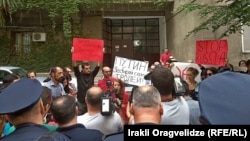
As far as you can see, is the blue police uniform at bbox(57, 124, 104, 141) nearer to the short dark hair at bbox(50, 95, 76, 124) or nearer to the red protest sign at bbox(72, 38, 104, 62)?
the short dark hair at bbox(50, 95, 76, 124)

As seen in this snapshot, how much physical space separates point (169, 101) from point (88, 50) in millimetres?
5700

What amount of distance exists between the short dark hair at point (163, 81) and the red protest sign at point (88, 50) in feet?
17.9

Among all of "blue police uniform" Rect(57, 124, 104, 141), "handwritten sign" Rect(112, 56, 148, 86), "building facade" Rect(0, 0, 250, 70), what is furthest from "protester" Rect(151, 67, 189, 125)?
"building facade" Rect(0, 0, 250, 70)

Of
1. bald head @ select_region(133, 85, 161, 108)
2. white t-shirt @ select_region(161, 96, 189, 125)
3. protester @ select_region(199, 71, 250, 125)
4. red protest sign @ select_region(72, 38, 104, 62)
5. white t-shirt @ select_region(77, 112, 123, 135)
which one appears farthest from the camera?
red protest sign @ select_region(72, 38, 104, 62)

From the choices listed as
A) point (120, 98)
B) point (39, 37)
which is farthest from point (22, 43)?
point (120, 98)

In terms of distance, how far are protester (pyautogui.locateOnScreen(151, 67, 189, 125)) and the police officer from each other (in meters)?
1.16

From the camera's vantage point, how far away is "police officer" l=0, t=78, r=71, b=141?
1.83 meters

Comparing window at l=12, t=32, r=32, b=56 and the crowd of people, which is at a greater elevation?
window at l=12, t=32, r=32, b=56

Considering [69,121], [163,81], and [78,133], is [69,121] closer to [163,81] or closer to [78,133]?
[78,133]

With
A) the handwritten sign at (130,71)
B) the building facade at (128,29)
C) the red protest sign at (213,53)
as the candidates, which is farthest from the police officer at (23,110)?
the building facade at (128,29)

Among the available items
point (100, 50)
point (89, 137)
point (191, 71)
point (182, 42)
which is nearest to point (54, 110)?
point (89, 137)

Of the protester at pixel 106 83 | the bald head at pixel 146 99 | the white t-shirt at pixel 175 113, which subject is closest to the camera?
the bald head at pixel 146 99

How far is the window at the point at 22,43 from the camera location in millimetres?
18578

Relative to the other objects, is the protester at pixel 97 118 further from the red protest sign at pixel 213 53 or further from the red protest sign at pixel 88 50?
the red protest sign at pixel 88 50
